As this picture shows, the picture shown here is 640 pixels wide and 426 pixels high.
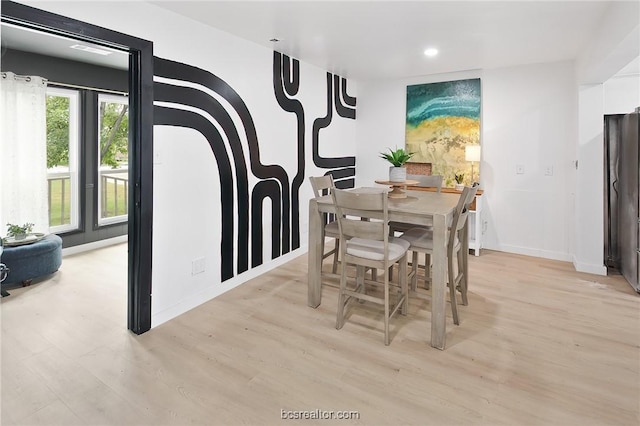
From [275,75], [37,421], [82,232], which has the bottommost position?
[37,421]

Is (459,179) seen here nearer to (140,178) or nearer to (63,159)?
(140,178)

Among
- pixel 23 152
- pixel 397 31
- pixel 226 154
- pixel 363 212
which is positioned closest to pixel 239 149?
pixel 226 154

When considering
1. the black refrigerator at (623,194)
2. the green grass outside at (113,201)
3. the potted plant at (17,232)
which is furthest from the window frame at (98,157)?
the black refrigerator at (623,194)

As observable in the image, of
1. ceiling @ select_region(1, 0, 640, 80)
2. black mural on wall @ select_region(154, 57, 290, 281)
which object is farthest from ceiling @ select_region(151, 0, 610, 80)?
black mural on wall @ select_region(154, 57, 290, 281)

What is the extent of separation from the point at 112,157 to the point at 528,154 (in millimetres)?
5641

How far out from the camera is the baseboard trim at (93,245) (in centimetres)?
468

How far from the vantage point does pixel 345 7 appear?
270 centimetres

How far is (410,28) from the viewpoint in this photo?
10.3 feet

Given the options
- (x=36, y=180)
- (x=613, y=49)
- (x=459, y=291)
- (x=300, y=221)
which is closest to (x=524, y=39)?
A: (x=613, y=49)

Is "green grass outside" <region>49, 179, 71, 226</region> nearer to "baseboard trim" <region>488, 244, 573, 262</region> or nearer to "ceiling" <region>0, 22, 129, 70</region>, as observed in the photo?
"ceiling" <region>0, 22, 129, 70</region>

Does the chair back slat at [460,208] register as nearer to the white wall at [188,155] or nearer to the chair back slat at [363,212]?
the chair back slat at [363,212]

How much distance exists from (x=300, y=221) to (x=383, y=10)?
2.48 m

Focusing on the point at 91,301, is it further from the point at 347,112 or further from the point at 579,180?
the point at 579,180

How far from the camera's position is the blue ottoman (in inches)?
136
